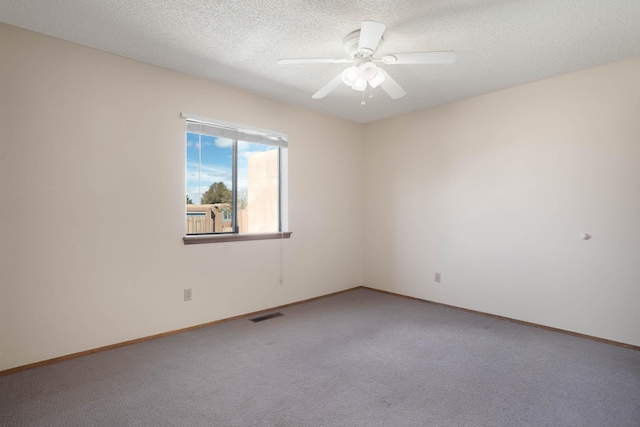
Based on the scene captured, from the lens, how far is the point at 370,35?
6.62ft

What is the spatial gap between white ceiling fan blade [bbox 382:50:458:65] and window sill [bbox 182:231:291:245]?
230 centimetres

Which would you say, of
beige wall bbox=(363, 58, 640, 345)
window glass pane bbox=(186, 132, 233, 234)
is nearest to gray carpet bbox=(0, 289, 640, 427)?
beige wall bbox=(363, 58, 640, 345)

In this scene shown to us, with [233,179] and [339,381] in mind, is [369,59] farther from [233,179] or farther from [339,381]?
[339,381]

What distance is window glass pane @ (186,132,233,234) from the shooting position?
3404 millimetres

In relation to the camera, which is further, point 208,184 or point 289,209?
point 289,209

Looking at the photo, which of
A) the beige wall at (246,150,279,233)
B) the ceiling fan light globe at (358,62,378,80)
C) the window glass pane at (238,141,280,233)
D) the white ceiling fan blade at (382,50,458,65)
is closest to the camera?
the white ceiling fan blade at (382,50,458,65)

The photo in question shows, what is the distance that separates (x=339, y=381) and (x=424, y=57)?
7.56ft

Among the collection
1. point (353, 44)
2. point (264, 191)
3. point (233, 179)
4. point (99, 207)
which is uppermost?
point (353, 44)

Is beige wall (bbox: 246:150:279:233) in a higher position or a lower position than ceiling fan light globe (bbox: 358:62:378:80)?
lower

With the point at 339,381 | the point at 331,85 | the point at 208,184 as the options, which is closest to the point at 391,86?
the point at 331,85

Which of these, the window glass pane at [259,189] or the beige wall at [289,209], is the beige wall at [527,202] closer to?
the beige wall at [289,209]

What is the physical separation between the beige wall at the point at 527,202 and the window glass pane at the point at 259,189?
164 centimetres

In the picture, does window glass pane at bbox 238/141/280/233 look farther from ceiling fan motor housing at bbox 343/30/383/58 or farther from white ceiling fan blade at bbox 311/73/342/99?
ceiling fan motor housing at bbox 343/30/383/58

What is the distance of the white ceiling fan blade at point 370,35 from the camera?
1900mm
